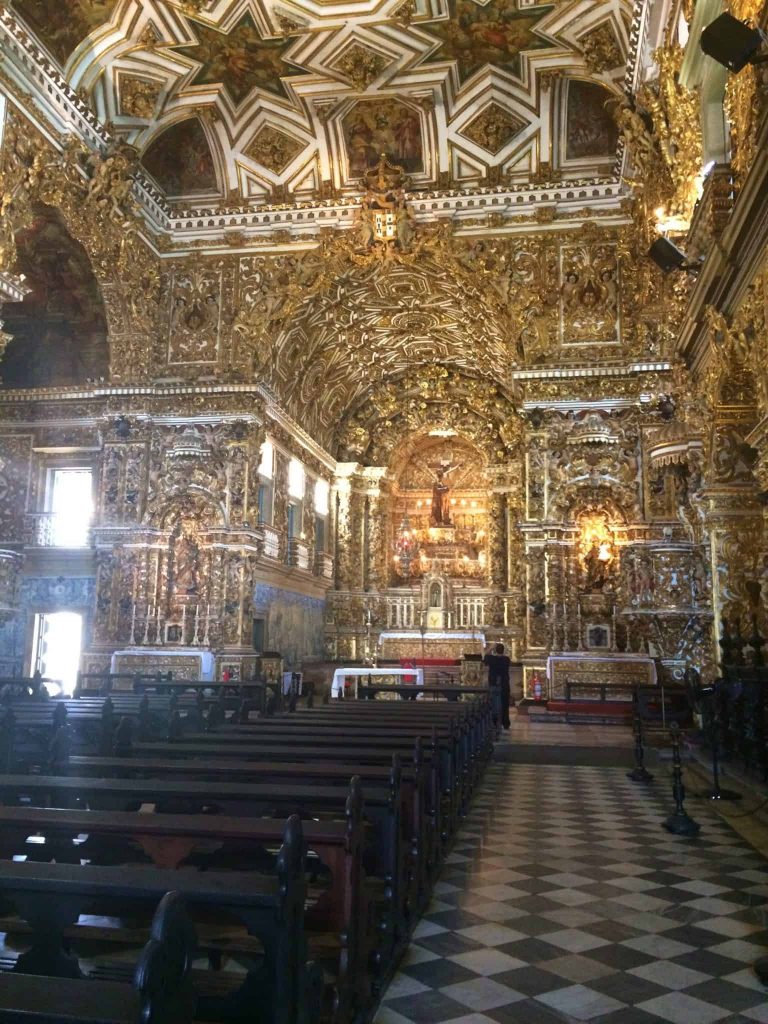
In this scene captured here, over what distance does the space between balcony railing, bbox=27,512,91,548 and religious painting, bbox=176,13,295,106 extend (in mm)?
10499

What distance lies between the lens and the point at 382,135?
19.0m

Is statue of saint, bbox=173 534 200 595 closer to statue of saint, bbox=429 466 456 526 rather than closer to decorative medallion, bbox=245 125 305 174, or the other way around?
decorative medallion, bbox=245 125 305 174

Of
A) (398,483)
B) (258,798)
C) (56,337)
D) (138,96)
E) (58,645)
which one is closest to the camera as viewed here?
(258,798)

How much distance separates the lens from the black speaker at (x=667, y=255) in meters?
10.8

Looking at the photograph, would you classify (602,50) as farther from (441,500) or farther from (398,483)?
(398,483)

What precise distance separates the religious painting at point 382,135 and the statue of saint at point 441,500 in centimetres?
1220

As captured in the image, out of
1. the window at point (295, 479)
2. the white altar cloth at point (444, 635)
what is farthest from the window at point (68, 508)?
the white altar cloth at point (444, 635)

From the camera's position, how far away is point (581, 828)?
784 centimetres

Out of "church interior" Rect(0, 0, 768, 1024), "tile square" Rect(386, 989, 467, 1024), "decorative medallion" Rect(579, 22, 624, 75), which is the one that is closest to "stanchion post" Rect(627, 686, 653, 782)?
"church interior" Rect(0, 0, 768, 1024)

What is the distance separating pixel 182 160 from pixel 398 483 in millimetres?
13402

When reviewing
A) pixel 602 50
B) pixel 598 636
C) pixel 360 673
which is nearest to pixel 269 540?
pixel 360 673

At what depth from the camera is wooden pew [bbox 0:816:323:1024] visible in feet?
8.09

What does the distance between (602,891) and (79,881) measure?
14.3 ft

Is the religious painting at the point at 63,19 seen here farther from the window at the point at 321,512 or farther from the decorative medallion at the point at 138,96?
the window at the point at 321,512
